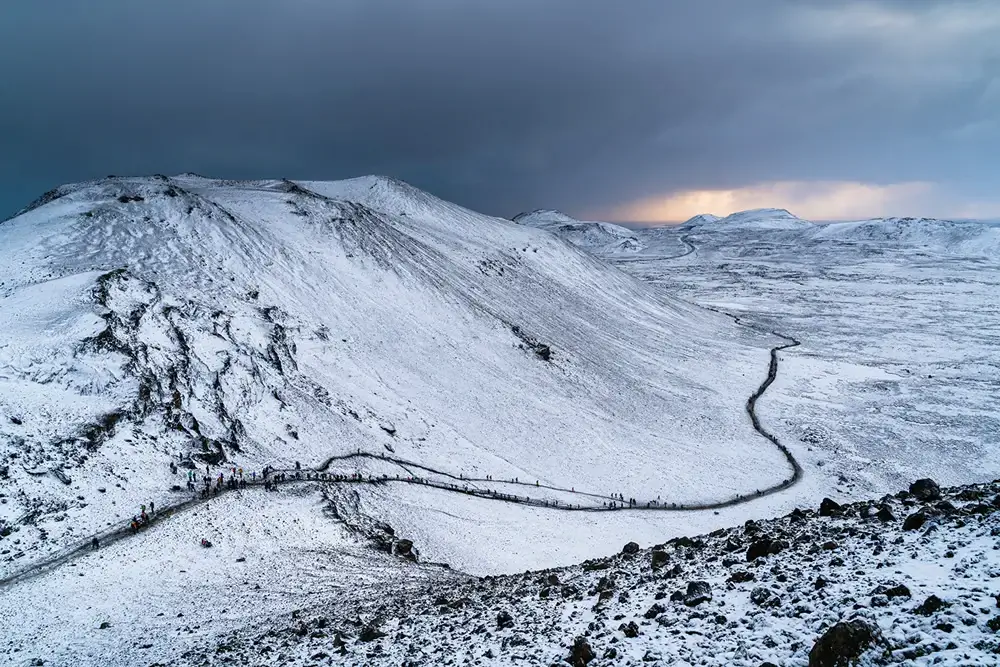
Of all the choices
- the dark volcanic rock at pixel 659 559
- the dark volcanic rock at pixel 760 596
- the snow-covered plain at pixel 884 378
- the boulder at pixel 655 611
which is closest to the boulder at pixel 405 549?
the dark volcanic rock at pixel 659 559

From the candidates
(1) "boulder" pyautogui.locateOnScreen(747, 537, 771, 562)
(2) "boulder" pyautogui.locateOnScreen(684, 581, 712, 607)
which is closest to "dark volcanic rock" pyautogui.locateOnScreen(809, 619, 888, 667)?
(2) "boulder" pyautogui.locateOnScreen(684, 581, 712, 607)

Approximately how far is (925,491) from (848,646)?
47.7 ft

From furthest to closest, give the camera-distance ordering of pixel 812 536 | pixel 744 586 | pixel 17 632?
pixel 17 632, pixel 812 536, pixel 744 586

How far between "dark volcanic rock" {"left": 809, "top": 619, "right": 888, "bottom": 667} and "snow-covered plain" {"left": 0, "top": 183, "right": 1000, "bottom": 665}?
Result: 14483mm

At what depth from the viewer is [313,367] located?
188 feet

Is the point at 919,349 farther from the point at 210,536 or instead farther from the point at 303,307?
the point at 210,536

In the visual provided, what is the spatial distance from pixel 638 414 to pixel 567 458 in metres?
15.0

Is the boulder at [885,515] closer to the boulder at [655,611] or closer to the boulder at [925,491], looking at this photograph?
the boulder at [925,491]

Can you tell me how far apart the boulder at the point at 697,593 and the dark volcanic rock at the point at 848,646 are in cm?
417

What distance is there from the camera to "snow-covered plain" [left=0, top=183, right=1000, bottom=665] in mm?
27750

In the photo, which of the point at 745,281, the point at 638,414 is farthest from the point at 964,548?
the point at 745,281

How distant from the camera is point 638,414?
6612 cm

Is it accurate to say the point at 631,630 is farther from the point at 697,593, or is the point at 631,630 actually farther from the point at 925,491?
the point at 925,491

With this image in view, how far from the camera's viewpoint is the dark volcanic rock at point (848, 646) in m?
10.1
